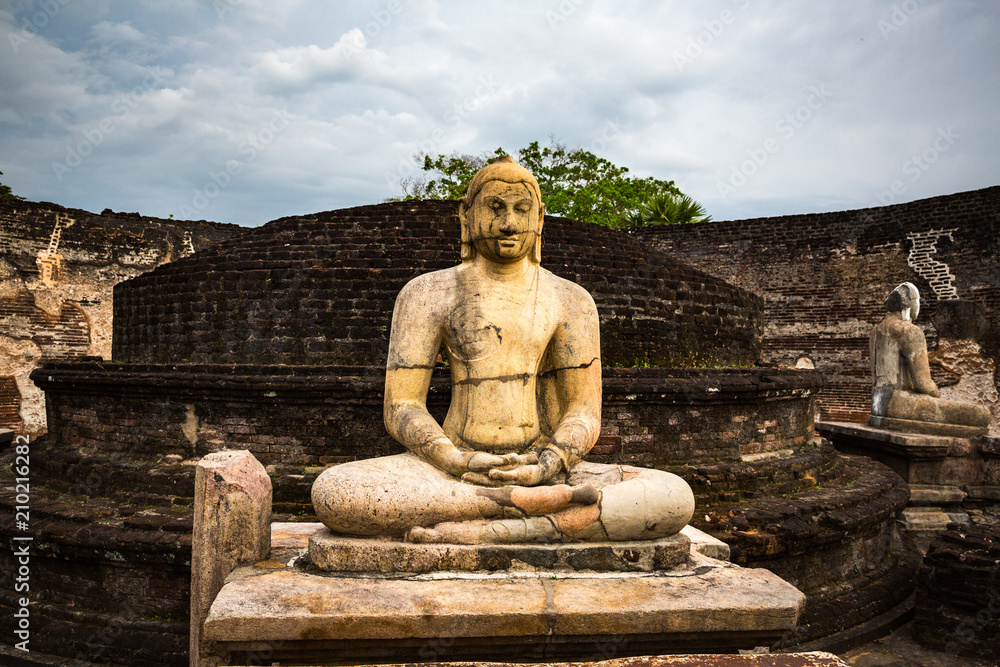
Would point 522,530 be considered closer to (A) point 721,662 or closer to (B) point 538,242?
(A) point 721,662

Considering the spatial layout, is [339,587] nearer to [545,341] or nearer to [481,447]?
[481,447]

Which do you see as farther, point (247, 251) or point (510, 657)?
point (247, 251)

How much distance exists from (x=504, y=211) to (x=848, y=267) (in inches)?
539

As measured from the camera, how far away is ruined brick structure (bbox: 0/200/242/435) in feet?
41.1

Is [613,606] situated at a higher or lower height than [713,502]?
higher

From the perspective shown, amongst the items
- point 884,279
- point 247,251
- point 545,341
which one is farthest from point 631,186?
point 545,341

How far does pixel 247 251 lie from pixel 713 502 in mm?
5204

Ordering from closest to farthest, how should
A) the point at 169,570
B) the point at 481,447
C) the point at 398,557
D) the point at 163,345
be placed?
the point at 398,557 < the point at 481,447 < the point at 169,570 < the point at 163,345

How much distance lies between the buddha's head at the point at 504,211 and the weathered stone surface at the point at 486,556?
4.67 ft

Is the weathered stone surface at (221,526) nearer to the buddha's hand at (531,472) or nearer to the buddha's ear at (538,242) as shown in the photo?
the buddha's hand at (531,472)

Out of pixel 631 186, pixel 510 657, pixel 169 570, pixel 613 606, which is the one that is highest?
pixel 631 186

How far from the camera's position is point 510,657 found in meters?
2.42

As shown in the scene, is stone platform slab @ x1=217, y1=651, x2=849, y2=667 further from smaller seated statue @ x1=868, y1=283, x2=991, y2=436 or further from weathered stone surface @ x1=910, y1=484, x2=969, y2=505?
smaller seated statue @ x1=868, y1=283, x2=991, y2=436

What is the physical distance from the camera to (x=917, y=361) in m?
8.26
